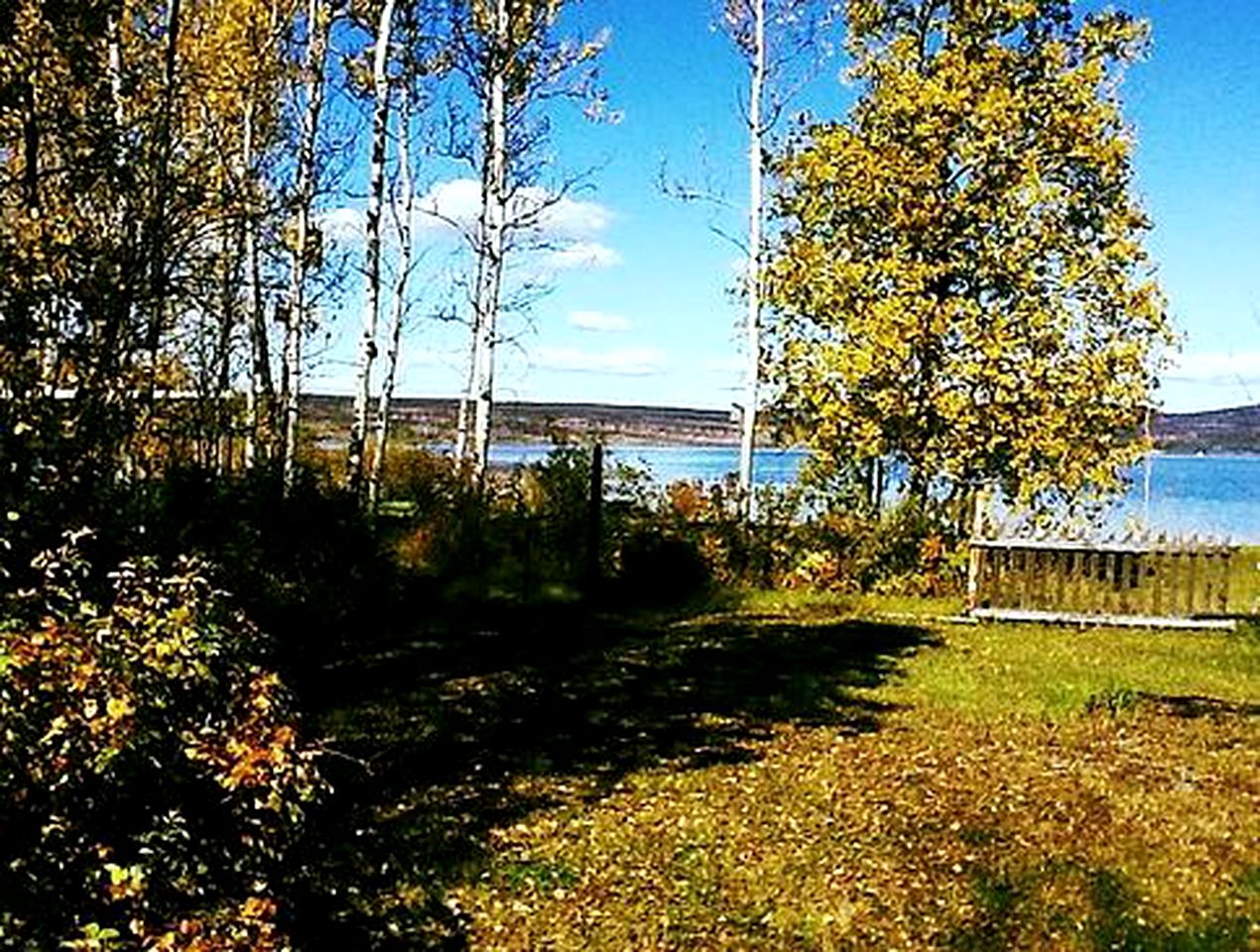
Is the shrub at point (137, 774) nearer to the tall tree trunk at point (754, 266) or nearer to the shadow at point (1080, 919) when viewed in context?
A: the shadow at point (1080, 919)

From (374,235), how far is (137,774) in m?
12.7

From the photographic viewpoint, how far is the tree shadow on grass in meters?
7.04

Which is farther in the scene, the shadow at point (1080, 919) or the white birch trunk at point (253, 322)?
the white birch trunk at point (253, 322)

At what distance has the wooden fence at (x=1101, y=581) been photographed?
Answer: 1691 cm

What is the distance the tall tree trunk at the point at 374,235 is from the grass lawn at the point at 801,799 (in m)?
4.13

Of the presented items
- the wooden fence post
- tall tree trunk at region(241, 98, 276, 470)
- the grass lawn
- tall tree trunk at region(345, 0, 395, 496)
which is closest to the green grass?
the grass lawn

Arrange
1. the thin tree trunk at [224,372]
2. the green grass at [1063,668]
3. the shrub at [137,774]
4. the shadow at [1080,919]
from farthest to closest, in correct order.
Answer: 1. the thin tree trunk at [224,372]
2. the green grass at [1063,668]
3. the shadow at [1080,919]
4. the shrub at [137,774]

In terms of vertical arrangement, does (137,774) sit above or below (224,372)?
below

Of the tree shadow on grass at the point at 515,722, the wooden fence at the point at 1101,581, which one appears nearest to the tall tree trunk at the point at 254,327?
the tree shadow on grass at the point at 515,722

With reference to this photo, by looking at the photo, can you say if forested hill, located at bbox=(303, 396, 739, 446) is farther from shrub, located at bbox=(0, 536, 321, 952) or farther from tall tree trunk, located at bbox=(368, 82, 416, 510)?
shrub, located at bbox=(0, 536, 321, 952)

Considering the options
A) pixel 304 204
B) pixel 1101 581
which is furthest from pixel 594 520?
pixel 1101 581

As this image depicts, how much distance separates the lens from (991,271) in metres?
19.3

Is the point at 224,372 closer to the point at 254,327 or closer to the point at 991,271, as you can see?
the point at 254,327

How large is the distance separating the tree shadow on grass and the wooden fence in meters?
1.88
